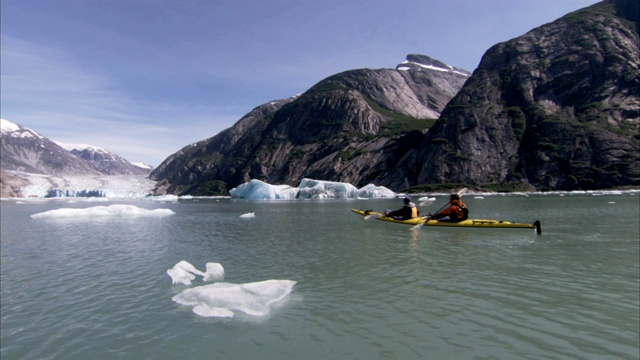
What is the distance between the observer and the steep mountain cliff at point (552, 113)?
5153 inches

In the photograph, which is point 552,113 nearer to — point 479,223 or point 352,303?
point 479,223

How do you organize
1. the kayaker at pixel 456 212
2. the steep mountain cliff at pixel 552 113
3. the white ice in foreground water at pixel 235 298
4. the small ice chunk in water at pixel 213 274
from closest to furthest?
the white ice in foreground water at pixel 235 298 < the small ice chunk in water at pixel 213 274 < the kayaker at pixel 456 212 < the steep mountain cliff at pixel 552 113

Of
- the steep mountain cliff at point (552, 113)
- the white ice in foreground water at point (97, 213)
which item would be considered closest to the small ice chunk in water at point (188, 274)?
the white ice in foreground water at point (97, 213)

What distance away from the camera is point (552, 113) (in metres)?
150

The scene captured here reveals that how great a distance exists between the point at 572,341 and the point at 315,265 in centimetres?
1184

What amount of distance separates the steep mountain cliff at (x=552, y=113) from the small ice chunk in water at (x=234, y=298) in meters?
145

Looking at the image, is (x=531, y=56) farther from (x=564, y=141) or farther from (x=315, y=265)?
(x=315, y=265)

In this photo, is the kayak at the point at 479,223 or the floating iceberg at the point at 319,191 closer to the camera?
the kayak at the point at 479,223

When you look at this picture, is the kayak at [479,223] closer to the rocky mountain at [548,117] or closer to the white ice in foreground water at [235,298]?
the white ice in foreground water at [235,298]

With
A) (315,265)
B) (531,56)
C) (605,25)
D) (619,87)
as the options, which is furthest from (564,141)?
(315,265)

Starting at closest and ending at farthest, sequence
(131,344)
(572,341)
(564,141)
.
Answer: (572,341) → (131,344) → (564,141)

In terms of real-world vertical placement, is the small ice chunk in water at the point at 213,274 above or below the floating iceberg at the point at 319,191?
below

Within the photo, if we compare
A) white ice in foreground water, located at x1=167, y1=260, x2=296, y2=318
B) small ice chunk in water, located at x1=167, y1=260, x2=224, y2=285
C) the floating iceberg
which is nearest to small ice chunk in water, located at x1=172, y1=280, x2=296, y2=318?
white ice in foreground water, located at x1=167, y1=260, x2=296, y2=318

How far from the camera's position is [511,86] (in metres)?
168
